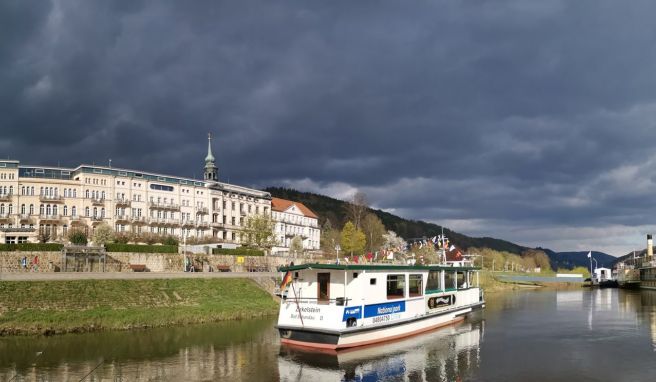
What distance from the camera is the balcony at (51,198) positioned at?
8875 centimetres

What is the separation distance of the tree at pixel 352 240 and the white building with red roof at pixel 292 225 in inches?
680

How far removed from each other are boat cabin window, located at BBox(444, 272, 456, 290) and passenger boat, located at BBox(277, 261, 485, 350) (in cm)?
431

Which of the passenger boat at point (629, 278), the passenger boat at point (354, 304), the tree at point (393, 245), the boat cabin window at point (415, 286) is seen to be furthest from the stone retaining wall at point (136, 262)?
the passenger boat at point (629, 278)

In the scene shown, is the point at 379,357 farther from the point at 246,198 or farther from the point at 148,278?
the point at 246,198

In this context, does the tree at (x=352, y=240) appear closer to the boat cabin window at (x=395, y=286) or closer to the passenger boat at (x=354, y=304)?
the passenger boat at (x=354, y=304)

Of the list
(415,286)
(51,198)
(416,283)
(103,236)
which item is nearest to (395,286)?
(415,286)

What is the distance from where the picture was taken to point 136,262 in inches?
2475

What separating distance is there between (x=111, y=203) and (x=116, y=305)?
187 ft

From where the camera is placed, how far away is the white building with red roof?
132 metres

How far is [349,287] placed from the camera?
35.1 m

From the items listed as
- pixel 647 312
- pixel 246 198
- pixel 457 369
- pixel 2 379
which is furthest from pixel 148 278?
pixel 246 198

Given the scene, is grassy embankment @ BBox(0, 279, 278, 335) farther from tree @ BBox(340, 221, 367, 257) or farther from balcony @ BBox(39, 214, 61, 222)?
tree @ BBox(340, 221, 367, 257)

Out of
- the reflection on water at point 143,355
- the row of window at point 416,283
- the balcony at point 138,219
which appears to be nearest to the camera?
the reflection on water at point 143,355

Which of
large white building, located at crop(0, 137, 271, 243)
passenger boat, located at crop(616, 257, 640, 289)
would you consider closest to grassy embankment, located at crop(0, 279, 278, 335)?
large white building, located at crop(0, 137, 271, 243)
